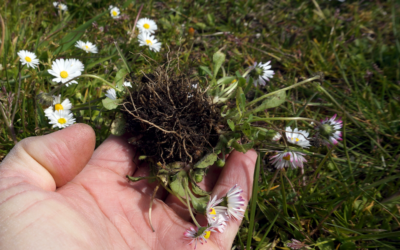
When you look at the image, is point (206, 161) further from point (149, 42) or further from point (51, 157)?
point (149, 42)

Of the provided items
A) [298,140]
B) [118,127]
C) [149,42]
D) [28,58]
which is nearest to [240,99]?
[298,140]

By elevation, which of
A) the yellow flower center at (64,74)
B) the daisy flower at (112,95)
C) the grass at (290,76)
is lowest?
the grass at (290,76)

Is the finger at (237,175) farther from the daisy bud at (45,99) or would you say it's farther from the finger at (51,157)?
the daisy bud at (45,99)

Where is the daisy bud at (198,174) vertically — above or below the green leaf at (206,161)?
below

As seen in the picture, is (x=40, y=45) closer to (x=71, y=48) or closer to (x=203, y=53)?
(x=71, y=48)

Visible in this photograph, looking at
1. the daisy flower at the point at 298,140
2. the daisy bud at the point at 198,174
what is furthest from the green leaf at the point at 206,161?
the daisy flower at the point at 298,140

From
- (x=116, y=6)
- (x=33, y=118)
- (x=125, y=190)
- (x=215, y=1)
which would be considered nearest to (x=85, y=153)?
(x=125, y=190)

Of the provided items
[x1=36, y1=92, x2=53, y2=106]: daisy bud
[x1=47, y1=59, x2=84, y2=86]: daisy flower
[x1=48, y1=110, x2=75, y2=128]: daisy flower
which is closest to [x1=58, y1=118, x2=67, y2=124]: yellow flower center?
[x1=48, y1=110, x2=75, y2=128]: daisy flower

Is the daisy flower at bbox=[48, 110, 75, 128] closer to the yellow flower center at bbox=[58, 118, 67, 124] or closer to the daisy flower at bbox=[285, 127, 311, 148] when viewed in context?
the yellow flower center at bbox=[58, 118, 67, 124]
